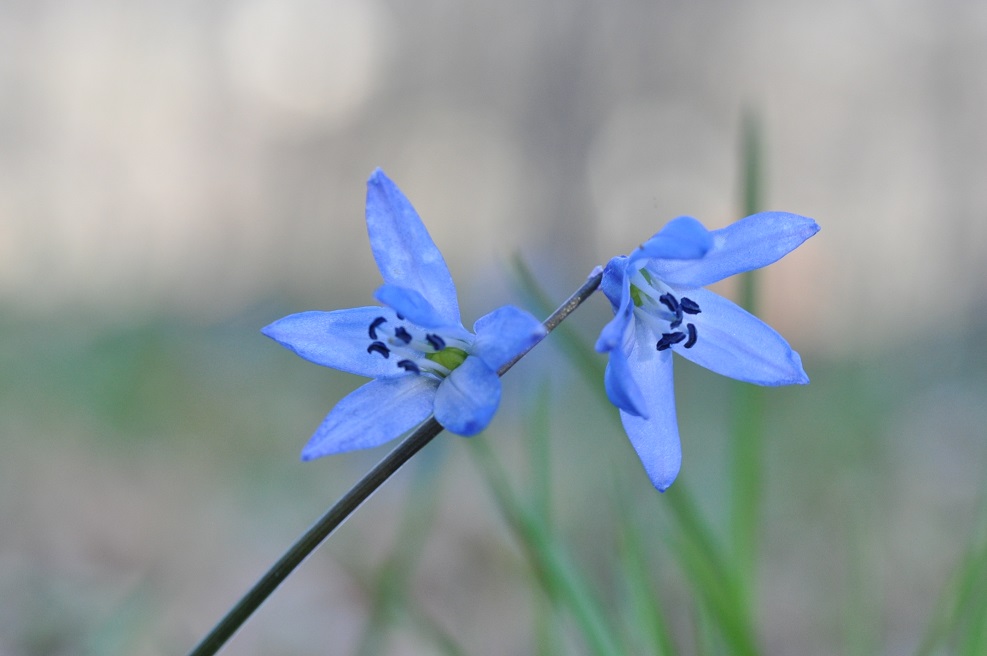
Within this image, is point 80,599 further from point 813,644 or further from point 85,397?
point 85,397

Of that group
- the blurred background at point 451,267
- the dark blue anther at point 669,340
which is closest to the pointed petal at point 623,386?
the dark blue anther at point 669,340

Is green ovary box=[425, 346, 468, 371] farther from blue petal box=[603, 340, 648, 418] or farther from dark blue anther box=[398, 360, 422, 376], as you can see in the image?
blue petal box=[603, 340, 648, 418]

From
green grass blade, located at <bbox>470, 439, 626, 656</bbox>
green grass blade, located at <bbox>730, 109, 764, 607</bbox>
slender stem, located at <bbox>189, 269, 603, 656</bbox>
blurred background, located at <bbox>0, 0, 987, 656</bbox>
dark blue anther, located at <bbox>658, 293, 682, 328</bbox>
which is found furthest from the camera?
blurred background, located at <bbox>0, 0, 987, 656</bbox>

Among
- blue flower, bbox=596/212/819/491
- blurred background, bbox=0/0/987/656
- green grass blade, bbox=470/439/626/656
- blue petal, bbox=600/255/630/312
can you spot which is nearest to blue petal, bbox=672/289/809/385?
blue flower, bbox=596/212/819/491

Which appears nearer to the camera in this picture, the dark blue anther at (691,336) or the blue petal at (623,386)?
the blue petal at (623,386)

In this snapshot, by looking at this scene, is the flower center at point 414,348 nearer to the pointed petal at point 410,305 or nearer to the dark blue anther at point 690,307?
the pointed petal at point 410,305

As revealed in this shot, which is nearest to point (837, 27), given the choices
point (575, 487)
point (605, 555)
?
point (575, 487)

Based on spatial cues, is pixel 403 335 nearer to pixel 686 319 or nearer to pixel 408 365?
pixel 408 365

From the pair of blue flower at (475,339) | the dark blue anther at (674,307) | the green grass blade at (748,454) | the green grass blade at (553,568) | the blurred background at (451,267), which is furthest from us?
the blurred background at (451,267)
